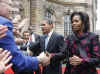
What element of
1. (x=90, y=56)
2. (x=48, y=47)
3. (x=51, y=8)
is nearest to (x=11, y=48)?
(x=90, y=56)

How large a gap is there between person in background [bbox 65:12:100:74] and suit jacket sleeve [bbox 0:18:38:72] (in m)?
1.21

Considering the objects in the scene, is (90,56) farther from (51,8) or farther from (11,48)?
(51,8)

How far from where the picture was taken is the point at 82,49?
4145 mm

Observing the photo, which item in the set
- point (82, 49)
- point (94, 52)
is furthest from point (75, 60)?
point (94, 52)

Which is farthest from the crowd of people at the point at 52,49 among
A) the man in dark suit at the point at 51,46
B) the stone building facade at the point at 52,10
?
the stone building facade at the point at 52,10

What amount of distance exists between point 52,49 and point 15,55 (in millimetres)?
2687

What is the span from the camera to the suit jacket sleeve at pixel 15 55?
274 cm

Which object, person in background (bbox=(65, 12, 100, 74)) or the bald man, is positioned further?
person in background (bbox=(65, 12, 100, 74))

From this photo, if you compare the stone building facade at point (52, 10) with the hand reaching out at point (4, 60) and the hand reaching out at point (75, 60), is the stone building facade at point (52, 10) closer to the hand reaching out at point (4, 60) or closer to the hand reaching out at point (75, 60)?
the hand reaching out at point (75, 60)

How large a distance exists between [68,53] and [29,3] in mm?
19615

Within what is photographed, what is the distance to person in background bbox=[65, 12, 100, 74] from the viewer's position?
4.10 meters

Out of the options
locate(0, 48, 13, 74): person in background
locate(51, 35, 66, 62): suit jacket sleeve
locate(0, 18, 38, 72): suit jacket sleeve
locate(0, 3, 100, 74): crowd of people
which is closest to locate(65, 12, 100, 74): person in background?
locate(0, 3, 100, 74): crowd of people

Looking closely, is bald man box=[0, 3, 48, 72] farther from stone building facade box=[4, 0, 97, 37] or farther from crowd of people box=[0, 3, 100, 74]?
stone building facade box=[4, 0, 97, 37]

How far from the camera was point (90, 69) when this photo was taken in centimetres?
417
